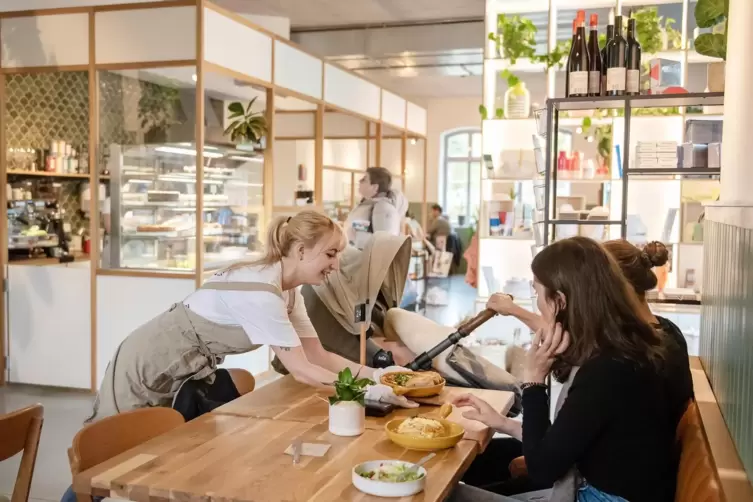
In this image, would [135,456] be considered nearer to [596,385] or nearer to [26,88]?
[596,385]

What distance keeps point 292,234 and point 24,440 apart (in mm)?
1176

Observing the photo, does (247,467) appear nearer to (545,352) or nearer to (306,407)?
(306,407)

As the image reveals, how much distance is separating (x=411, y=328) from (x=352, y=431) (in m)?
1.38

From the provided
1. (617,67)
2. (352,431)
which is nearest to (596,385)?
(352,431)

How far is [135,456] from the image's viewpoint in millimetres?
2115

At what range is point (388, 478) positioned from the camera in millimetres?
1898

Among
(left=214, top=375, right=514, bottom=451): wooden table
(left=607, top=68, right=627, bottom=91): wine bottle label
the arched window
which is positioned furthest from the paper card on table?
the arched window

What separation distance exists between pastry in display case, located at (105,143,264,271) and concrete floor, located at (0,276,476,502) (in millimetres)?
1053

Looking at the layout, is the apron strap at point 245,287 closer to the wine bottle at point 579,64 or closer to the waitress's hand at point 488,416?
the waitress's hand at point 488,416

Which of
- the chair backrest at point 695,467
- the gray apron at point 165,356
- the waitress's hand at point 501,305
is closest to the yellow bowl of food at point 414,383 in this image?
the waitress's hand at point 501,305

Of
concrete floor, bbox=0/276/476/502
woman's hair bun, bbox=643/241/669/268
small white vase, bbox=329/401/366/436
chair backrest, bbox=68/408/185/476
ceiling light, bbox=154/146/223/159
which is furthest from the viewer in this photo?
ceiling light, bbox=154/146/223/159

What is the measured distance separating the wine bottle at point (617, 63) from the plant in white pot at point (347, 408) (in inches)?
100

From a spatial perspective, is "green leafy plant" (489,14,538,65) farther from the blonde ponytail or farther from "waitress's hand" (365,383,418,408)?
"waitress's hand" (365,383,418,408)

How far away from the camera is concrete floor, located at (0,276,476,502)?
3.94 meters
